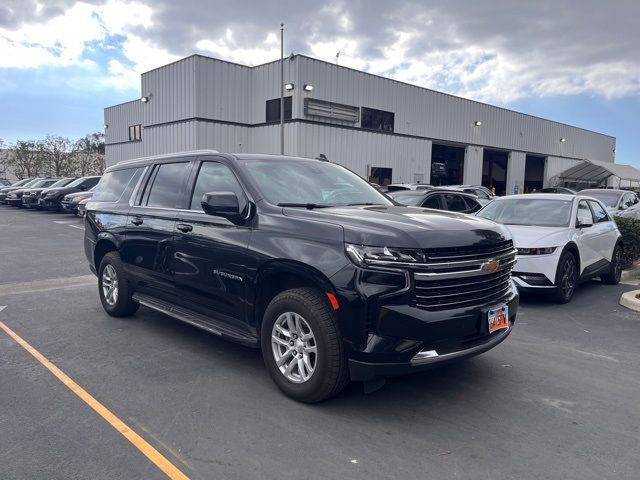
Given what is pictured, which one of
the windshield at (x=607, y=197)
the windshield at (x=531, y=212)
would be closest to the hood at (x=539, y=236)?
the windshield at (x=531, y=212)

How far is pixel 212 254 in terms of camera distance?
4.50 meters

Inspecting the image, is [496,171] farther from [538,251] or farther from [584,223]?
[538,251]

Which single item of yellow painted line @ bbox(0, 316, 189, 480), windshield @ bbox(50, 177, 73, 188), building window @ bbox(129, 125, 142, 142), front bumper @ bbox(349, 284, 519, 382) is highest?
building window @ bbox(129, 125, 142, 142)

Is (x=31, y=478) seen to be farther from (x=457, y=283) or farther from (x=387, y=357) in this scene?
(x=457, y=283)

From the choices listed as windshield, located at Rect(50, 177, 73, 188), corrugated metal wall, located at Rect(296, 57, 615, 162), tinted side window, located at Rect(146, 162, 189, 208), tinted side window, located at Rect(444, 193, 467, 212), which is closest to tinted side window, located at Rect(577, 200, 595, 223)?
tinted side window, located at Rect(444, 193, 467, 212)

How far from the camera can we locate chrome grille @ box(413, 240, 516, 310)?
3.46 m

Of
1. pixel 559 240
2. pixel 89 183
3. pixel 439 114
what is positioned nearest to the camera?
pixel 559 240

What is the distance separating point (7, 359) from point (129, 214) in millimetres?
1907

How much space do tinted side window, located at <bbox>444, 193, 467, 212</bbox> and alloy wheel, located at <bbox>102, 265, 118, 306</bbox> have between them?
7226 millimetres

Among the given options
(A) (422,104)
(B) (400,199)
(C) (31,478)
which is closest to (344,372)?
(C) (31,478)

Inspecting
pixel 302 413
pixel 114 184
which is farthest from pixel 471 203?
pixel 302 413

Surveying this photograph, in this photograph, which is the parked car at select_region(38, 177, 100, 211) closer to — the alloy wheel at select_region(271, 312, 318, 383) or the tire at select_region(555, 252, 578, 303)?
the tire at select_region(555, 252, 578, 303)

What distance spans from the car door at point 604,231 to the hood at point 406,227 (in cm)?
503

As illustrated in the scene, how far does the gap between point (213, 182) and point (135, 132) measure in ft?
101
